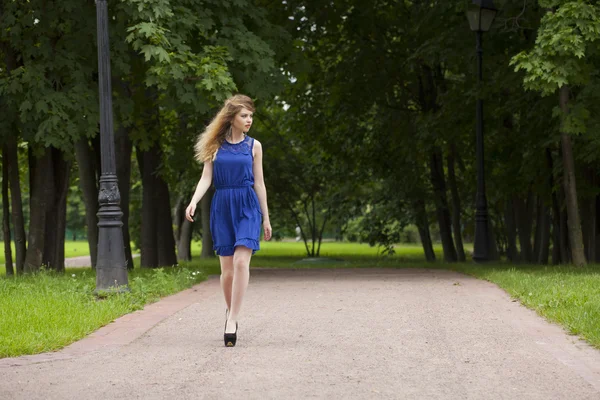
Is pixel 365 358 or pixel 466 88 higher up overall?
pixel 466 88

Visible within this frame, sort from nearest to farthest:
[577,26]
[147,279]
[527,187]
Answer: [147,279]
[577,26]
[527,187]

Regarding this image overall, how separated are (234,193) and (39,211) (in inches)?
452

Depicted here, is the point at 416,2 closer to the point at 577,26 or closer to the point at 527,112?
the point at 527,112

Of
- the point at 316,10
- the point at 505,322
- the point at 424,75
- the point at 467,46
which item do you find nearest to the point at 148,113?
the point at 316,10

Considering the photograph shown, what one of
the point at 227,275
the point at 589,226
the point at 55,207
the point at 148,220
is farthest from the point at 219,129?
the point at 589,226

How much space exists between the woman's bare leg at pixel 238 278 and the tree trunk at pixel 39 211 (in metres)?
11.4

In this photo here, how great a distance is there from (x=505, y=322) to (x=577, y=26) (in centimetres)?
730

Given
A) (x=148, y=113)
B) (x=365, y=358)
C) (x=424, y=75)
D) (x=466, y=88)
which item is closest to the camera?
(x=365, y=358)

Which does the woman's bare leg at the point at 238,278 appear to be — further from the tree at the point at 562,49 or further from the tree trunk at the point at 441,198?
the tree trunk at the point at 441,198

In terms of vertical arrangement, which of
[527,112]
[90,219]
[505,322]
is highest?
[527,112]

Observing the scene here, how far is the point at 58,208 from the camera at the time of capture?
20281 mm

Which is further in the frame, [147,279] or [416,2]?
[416,2]

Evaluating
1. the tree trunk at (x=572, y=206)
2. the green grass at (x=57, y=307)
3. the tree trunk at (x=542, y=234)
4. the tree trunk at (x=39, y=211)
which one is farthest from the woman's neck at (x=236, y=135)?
the tree trunk at (x=542, y=234)

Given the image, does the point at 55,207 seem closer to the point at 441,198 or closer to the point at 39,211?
the point at 39,211
